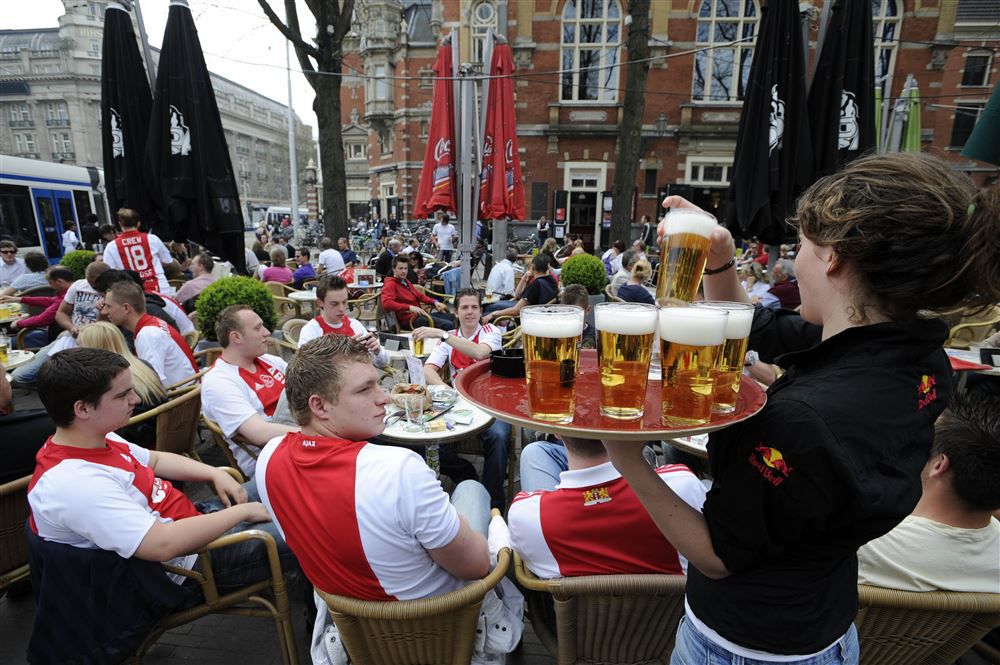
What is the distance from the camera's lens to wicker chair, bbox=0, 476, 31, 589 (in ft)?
6.32

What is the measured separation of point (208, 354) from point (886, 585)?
170 inches

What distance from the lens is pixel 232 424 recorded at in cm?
257

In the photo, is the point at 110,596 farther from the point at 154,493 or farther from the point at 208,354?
the point at 208,354

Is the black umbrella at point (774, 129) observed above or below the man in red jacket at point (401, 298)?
above

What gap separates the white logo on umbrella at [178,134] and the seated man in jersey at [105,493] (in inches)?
126

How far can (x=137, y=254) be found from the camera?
5168mm

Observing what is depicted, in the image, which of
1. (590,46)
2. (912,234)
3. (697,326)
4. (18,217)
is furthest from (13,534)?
(590,46)

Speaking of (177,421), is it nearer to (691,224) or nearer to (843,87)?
(691,224)

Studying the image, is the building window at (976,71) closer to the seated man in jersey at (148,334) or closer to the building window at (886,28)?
the building window at (886,28)

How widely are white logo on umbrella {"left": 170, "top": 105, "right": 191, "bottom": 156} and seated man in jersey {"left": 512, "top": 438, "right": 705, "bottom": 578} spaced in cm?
447

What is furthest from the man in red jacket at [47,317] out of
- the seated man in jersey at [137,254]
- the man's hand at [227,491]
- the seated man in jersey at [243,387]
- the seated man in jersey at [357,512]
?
the seated man in jersey at [357,512]

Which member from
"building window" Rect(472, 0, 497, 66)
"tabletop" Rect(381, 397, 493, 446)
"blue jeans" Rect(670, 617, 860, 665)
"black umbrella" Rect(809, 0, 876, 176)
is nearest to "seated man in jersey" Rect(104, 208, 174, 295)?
"tabletop" Rect(381, 397, 493, 446)

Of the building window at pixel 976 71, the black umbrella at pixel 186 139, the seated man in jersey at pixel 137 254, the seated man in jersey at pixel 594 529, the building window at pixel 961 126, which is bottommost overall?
the seated man in jersey at pixel 594 529

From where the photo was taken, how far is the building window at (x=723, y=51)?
17.4 metres
